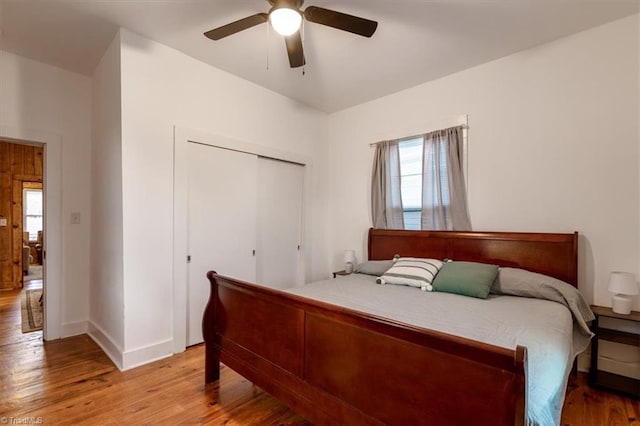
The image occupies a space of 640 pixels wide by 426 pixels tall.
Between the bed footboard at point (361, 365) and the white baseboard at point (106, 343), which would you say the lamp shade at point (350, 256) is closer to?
the bed footboard at point (361, 365)

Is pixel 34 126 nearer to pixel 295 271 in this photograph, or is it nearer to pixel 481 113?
pixel 295 271

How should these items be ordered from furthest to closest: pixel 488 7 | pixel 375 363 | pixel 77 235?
pixel 77 235
pixel 488 7
pixel 375 363

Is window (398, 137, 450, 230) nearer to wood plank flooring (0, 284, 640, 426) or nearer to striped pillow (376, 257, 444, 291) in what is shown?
striped pillow (376, 257, 444, 291)

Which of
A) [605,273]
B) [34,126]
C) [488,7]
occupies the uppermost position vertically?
[488,7]

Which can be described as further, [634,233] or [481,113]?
[481,113]

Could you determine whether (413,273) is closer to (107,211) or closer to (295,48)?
(295,48)

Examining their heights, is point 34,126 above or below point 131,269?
above

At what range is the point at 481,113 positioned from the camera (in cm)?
318

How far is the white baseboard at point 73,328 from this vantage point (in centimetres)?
329

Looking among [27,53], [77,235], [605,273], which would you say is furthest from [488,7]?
[77,235]

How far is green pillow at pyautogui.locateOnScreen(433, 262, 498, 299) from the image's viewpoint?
7.98 ft

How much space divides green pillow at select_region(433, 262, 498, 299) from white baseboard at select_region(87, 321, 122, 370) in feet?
9.11

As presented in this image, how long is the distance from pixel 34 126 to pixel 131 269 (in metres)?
1.93

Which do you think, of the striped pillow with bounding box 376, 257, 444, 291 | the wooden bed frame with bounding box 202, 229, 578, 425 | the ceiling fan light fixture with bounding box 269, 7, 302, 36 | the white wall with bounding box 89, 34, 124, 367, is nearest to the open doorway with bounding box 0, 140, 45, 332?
the white wall with bounding box 89, 34, 124, 367
